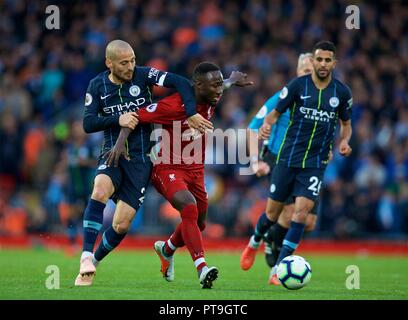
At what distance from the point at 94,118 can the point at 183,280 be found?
7.36ft

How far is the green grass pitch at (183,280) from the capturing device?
8.82 m

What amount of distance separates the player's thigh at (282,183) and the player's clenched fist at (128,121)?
6.97 ft

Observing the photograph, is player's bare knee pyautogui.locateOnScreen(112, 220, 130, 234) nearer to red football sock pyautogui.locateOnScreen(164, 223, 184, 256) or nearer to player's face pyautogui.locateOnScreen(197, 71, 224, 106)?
red football sock pyautogui.locateOnScreen(164, 223, 184, 256)

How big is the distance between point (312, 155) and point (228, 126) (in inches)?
374

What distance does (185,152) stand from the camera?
995 cm

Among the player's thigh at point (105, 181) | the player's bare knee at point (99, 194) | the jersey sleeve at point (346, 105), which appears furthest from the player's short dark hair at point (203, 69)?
the jersey sleeve at point (346, 105)

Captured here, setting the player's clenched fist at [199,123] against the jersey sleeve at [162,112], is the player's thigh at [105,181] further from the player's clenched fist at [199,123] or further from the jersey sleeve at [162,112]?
the player's clenched fist at [199,123]

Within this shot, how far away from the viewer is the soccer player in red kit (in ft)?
31.2

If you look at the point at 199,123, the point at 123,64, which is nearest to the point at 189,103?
the point at 199,123

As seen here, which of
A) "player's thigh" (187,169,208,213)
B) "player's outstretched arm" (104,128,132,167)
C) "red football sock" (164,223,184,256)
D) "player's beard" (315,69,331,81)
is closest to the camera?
"player's outstretched arm" (104,128,132,167)

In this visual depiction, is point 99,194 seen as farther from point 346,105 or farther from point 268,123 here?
point 346,105

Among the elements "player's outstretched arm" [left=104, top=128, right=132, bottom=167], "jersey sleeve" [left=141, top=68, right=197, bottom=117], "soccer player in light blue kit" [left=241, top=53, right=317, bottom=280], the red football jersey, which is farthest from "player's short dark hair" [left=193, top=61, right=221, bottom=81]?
"soccer player in light blue kit" [left=241, top=53, right=317, bottom=280]

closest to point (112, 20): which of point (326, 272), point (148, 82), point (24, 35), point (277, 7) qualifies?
point (24, 35)

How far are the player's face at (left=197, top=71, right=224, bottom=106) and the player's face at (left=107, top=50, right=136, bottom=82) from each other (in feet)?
2.42
